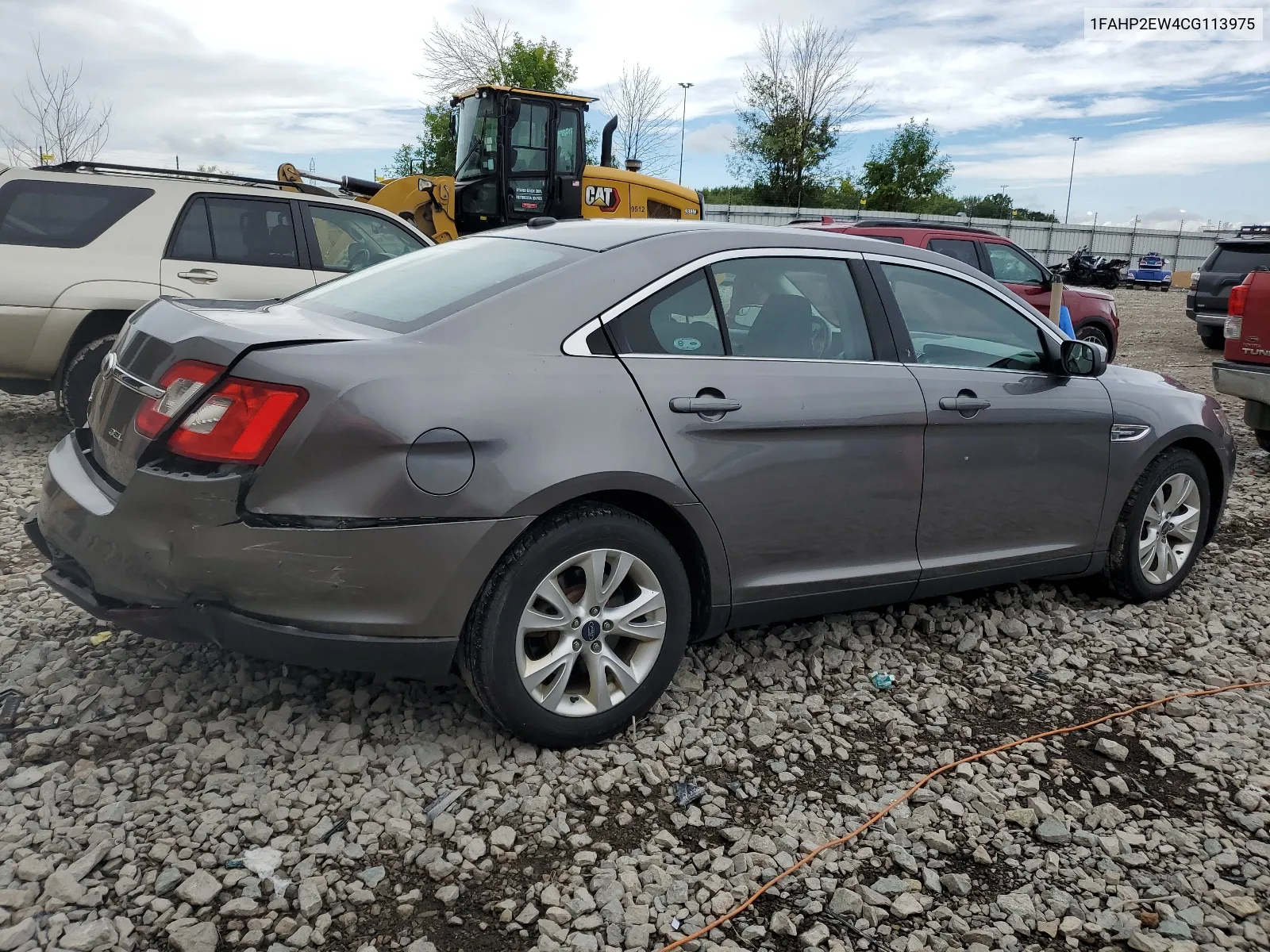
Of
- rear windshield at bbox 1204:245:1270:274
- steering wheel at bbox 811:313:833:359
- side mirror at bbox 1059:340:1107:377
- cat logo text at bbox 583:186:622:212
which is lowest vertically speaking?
side mirror at bbox 1059:340:1107:377

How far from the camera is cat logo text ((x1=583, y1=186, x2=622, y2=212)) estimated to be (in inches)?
535

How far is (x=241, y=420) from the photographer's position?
8.69 ft

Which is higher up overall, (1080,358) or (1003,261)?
(1003,261)

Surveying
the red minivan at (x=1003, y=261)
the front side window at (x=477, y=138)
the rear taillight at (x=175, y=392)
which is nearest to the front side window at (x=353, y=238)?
the red minivan at (x=1003, y=261)

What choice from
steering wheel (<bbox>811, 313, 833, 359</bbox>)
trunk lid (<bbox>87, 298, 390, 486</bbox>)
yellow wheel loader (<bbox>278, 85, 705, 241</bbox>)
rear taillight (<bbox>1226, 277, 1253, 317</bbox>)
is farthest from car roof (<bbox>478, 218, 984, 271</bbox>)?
yellow wheel loader (<bbox>278, 85, 705, 241</bbox>)

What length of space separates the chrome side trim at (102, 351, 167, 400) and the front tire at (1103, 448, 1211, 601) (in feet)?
12.8

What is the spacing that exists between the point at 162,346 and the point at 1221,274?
16.5m

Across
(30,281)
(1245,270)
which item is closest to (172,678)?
(30,281)

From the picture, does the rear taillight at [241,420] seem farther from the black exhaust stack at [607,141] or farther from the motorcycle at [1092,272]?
the motorcycle at [1092,272]

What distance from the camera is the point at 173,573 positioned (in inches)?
107

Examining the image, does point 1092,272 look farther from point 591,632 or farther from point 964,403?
point 591,632

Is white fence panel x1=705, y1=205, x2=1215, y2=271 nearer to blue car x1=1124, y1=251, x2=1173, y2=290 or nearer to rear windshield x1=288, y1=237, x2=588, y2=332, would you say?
blue car x1=1124, y1=251, x2=1173, y2=290

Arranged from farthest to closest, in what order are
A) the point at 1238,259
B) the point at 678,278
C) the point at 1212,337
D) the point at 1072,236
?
the point at 1072,236
the point at 1212,337
the point at 1238,259
the point at 678,278

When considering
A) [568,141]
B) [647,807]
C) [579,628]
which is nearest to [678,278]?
[579,628]
